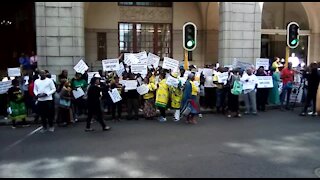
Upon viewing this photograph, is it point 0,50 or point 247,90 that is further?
point 0,50

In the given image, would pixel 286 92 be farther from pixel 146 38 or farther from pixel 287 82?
pixel 146 38

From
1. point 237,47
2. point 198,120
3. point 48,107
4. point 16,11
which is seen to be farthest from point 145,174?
point 16,11

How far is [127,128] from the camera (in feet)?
36.2

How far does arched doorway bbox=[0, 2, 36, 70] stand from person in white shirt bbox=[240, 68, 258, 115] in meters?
13.4

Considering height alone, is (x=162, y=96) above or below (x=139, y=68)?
below

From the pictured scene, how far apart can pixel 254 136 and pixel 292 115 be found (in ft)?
13.3

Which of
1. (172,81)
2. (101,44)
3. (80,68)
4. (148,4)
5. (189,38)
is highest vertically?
(148,4)

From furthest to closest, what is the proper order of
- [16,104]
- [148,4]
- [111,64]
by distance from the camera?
[148,4] → [111,64] → [16,104]

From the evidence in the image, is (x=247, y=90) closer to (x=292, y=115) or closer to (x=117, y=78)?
(x=292, y=115)

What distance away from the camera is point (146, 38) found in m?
22.1

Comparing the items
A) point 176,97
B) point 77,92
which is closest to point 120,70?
point 77,92

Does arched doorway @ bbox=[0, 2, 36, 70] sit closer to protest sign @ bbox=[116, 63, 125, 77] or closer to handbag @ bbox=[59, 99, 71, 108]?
protest sign @ bbox=[116, 63, 125, 77]

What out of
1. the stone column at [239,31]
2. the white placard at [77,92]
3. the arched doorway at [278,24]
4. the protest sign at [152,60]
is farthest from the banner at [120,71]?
the arched doorway at [278,24]

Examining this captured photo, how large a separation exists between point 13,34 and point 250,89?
15.2 meters
